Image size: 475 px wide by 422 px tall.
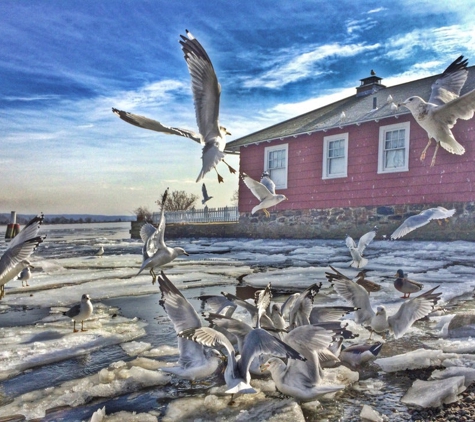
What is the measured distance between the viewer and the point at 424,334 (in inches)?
176

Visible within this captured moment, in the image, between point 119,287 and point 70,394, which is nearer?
point 70,394

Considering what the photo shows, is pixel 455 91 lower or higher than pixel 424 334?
higher

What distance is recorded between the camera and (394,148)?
51.1 feet

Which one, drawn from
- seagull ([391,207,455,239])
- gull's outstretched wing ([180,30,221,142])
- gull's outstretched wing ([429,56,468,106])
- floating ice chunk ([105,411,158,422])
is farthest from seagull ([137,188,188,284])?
seagull ([391,207,455,239])

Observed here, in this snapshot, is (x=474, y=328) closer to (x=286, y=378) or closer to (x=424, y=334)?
(x=424, y=334)

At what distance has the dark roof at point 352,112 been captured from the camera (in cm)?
1558

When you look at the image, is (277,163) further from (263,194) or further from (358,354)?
(358,354)

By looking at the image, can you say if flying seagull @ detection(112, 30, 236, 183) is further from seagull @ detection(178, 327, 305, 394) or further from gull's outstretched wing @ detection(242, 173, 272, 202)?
gull's outstretched wing @ detection(242, 173, 272, 202)

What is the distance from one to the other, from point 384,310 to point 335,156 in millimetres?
13639

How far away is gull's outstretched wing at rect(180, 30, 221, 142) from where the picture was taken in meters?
5.12

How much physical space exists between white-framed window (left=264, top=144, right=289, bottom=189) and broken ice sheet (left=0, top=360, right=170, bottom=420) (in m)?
16.0

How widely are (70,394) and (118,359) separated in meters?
0.78

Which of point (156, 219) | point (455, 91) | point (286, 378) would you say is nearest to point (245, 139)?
point (156, 219)

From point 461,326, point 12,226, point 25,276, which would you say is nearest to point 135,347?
point 461,326
